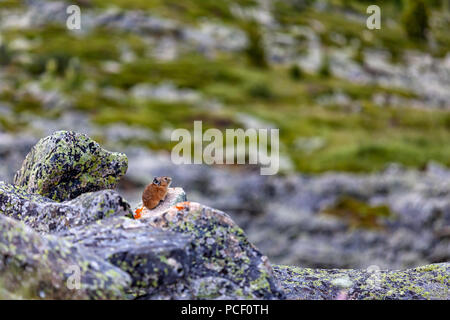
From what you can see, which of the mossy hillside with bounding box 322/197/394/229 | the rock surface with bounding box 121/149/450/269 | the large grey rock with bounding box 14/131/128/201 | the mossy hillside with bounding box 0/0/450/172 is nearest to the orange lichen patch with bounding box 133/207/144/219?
the large grey rock with bounding box 14/131/128/201

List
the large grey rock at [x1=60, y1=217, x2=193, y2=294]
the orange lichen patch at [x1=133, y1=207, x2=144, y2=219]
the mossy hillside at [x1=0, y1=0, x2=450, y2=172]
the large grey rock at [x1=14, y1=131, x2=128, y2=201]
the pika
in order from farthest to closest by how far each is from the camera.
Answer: the mossy hillside at [x1=0, y1=0, x2=450, y2=172], the pika, the large grey rock at [x1=14, y1=131, x2=128, y2=201], the orange lichen patch at [x1=133, y1=207, x2=144, y2=219], the large grey rock at [x1=60, y1=217, x2=193, y2=294]

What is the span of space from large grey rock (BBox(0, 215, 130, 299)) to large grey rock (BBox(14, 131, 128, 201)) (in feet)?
8.50

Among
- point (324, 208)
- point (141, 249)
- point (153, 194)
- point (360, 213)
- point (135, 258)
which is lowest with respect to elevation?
point (135, 258)

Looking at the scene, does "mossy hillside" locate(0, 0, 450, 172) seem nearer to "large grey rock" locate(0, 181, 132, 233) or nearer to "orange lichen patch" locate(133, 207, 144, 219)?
"orange lichen patch" locate(133, 207, 144, 219)

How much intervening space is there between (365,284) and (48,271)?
4.78 m

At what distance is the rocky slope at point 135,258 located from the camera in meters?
5.62

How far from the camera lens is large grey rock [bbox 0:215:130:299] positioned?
216 inches

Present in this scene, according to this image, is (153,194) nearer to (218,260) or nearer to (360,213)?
(218,260)

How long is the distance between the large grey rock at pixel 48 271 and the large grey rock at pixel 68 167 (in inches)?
102

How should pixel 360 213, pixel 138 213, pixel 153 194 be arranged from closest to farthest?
1. pixel 138 213
2. pixel 153 194
3. pixel 360 213

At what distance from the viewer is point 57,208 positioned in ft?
24.3

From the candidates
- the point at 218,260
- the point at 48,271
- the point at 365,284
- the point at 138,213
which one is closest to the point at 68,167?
the point at 138,213

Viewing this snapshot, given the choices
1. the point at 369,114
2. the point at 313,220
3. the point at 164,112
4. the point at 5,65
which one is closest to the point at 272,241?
the point at 313,220

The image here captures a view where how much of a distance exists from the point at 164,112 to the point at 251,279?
221ft
